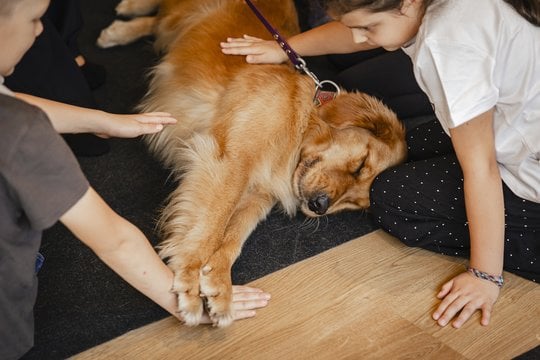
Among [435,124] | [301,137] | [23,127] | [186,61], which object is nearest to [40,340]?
[23,127]

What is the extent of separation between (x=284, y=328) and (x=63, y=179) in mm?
905

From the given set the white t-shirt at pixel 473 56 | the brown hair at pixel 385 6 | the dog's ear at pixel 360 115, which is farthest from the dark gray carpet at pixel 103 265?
the brown hair at pixel 385 6

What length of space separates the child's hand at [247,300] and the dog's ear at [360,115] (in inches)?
28.6

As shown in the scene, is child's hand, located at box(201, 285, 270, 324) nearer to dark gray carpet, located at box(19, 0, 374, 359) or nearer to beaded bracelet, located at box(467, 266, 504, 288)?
dark gray carpet, located at box(19, 0, 374, 359)

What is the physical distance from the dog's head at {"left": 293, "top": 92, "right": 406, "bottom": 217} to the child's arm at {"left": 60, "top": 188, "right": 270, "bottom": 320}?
2.41 feet

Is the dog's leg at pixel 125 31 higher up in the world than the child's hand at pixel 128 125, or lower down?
lower down

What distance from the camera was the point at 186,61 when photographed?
2.43 m

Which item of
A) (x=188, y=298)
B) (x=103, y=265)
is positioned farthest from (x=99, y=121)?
(x=188, y=298)

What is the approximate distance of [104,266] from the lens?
6.09 ft

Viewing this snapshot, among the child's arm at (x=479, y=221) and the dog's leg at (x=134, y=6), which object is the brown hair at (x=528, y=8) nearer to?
the child's arm at (x=479, y=221)

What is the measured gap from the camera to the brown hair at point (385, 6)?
1.46 metres

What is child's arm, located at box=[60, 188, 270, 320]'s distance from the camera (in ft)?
3.94

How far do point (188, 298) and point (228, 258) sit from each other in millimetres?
246

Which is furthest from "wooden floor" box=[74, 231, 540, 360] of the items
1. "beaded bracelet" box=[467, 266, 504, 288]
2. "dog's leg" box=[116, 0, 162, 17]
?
"dog's leg" box=[116, 0, 162, 17]
